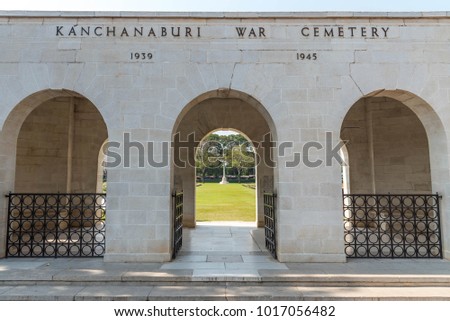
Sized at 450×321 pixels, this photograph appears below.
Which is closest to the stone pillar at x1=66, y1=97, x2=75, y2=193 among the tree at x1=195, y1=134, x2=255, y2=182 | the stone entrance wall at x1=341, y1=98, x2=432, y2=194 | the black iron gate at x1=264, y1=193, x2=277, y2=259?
the black iron gate at x1=264, y1=193, x2=277, y2=259

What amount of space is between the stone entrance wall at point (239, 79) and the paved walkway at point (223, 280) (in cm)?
92

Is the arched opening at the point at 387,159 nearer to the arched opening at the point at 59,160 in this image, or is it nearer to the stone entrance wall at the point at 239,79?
the stone entrance wall at the point at 239,79

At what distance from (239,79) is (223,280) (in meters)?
4.72

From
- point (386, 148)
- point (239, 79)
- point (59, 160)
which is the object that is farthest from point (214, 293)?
point (386, 148)

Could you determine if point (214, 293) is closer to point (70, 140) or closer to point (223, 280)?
point (223, 280)

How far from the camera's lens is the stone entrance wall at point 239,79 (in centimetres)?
718

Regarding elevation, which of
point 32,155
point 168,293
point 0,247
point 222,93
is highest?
point 222,93

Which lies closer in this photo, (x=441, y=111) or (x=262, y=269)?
(x=262, y=269)

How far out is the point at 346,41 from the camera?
7539mm

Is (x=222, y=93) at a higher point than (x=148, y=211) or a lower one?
higher

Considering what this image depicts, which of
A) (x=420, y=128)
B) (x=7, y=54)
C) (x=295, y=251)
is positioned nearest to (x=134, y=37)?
(x=7, y=54)

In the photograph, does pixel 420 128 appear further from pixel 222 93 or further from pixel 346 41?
pixel 222 93

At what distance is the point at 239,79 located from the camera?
24.3ft

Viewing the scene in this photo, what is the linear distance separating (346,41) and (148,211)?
259 inches
